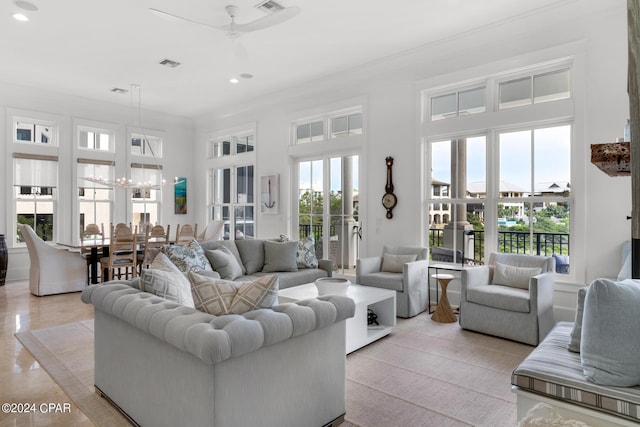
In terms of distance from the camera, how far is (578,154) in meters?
4.10

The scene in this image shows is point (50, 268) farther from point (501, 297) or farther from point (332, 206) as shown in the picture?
point (501, 297)

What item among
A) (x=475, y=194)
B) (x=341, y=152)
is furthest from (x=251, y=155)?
(x=475, y=194)

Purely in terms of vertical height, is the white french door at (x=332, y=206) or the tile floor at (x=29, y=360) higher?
the white french door at (x=332, y=206)

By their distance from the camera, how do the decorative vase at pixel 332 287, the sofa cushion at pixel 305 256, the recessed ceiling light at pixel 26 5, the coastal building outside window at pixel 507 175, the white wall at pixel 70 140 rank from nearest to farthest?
1. the decorative vase at pixel 332 287
2. the recessed ceiling light at pixel 26 5
3. the coastal building outside window at pixel 507 175
4. the sofa cushion at pixel 305 256
5. the white wall at pixel 70 140

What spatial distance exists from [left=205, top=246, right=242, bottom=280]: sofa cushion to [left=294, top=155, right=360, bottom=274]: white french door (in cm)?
212

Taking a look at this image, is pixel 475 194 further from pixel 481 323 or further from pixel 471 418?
pixel 471 418

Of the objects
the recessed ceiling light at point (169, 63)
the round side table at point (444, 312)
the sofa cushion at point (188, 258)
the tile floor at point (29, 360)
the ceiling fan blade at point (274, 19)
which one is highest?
the recessed ceiling light at point (169, 63)

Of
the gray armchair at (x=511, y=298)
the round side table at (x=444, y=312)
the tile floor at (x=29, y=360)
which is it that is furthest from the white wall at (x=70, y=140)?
the gray armchair at (x=511, y=298)

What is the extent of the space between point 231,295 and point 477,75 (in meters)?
4.22

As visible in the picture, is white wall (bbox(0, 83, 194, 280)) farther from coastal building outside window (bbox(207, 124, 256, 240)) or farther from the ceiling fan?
the ceiling fan

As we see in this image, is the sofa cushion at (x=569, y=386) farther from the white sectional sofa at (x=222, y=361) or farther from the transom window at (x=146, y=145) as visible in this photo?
the transom window at (x=146, y=145)

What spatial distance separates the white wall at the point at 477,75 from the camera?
389cm

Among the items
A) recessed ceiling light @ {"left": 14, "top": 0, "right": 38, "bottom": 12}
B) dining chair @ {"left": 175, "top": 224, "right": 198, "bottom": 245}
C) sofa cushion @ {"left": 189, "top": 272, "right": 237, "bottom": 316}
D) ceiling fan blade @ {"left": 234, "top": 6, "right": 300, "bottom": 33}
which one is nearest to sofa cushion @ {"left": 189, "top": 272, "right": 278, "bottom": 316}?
sofa cushion @ {"left": 189, "top": 272, "right": 237, "bottom": 316}

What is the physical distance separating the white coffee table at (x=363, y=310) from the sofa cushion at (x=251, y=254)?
1136 mm
